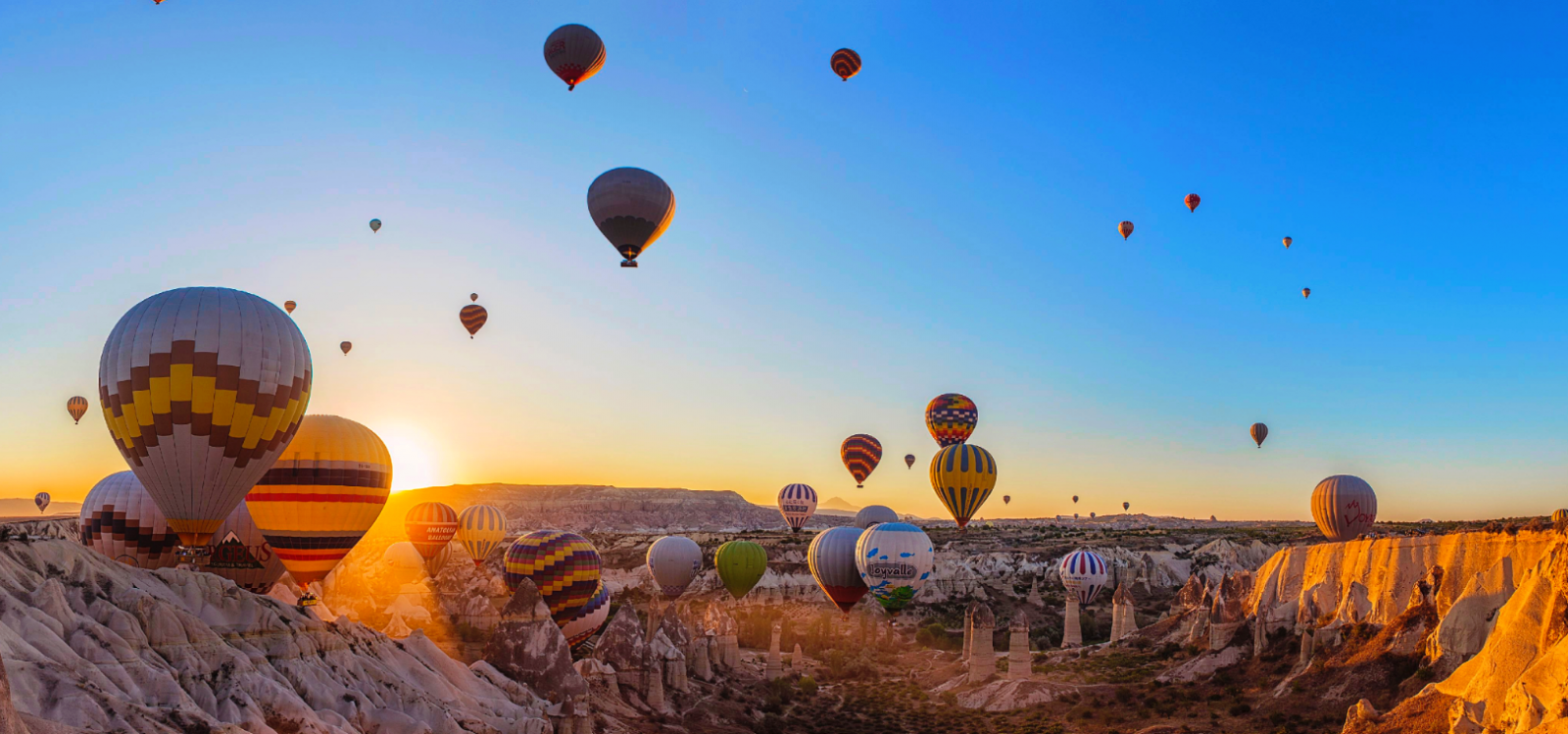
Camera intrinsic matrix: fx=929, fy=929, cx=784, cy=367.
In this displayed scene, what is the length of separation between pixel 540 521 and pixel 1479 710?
556ft

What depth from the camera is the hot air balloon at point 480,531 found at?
68688 mm

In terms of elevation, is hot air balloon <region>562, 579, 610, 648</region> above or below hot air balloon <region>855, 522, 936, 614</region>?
below

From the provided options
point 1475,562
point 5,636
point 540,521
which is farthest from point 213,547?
point 540,521

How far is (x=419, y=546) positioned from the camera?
66125mm

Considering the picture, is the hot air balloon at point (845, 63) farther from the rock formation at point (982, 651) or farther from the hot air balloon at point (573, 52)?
the rock formation at point (982, 651)

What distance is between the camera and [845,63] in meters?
47.7

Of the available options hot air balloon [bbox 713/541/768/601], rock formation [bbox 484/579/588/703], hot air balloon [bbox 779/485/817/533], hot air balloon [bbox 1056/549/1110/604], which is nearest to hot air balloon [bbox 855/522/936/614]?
hot air balloon [bbox 713/541/768/601]

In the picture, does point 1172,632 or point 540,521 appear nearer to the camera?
point 1172,632

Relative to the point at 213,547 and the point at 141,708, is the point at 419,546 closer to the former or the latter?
the point at 213,547

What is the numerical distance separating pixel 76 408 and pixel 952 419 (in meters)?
65.1

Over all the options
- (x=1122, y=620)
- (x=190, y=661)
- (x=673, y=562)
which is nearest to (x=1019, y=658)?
(x=1122, y=620)

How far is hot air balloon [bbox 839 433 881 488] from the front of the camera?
7612cm

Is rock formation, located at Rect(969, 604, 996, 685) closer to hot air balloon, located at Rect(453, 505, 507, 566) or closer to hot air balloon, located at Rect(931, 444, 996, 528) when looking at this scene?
hot air balloon, located at Rect(931, 444, 996, 528)

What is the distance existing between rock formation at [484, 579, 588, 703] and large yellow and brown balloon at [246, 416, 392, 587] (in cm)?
583
